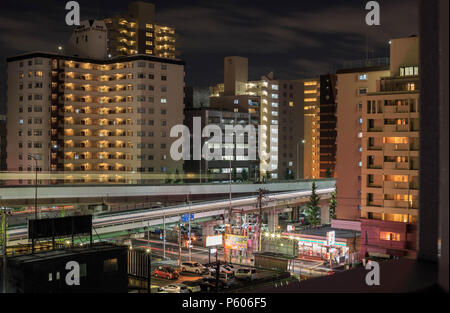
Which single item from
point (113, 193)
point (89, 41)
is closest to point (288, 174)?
point (89, 41)

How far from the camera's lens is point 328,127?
285 ft

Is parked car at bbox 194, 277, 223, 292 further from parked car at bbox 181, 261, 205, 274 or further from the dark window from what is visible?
the dark window

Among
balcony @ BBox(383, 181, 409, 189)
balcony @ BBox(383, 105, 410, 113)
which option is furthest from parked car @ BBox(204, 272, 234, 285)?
balcony @ BBox(383, 105, 410, 113)

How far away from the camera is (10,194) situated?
3669 centimetres

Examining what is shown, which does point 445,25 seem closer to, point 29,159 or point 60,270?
point 60,270

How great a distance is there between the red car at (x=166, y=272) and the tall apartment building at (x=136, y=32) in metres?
59.6

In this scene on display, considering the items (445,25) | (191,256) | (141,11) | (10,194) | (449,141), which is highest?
(141,11)

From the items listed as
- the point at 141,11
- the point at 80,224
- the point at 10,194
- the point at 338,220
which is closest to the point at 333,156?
the point at 141,11

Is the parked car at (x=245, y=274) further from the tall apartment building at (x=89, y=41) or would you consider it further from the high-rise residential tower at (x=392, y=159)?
the tall apartment building at (x=89, y=41)

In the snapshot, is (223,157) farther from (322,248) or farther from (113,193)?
(322,248)

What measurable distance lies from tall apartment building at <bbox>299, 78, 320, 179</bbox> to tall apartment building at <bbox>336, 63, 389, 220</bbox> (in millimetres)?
43457

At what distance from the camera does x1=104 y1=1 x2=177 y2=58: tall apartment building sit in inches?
3292

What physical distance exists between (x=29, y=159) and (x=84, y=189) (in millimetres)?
24058
